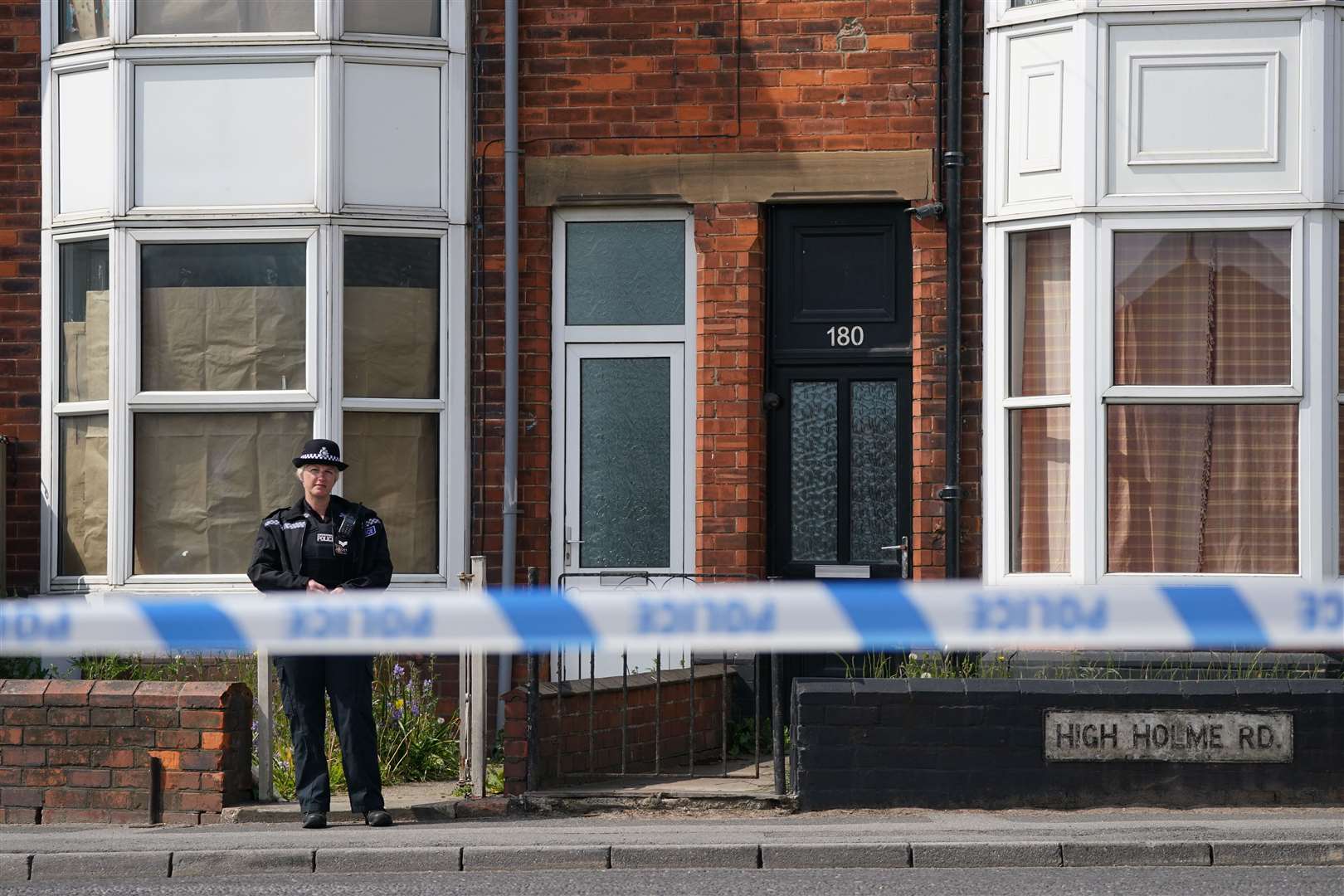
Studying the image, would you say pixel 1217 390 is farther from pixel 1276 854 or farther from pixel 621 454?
pixel 621 454

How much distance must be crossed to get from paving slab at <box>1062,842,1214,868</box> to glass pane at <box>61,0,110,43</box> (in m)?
7.47

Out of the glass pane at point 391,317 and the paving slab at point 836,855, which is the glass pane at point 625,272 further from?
the paving slab at point 836,855

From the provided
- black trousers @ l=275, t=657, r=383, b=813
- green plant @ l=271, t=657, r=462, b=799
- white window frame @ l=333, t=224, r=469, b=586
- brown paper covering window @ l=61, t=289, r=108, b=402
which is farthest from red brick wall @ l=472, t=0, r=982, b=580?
black trousers @ l=275, t=657, r=383, b=813

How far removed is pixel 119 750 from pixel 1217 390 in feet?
20.1

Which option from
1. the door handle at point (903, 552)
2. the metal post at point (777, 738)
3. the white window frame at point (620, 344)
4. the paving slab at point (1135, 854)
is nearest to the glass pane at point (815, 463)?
the door handle at point (903, 552)

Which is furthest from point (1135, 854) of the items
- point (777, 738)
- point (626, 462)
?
point (626, 462)

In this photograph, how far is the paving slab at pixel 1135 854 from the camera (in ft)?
26.6

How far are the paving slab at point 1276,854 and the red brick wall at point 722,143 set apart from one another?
343 cm

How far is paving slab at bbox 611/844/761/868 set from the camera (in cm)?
814

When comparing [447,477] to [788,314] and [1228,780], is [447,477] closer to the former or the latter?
[788,314]

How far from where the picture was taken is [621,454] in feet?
38.8

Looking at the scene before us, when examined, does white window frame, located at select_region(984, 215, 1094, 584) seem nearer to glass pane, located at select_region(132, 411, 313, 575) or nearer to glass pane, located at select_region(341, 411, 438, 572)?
glass pane, located at select_region(341, 411, 438, 572)

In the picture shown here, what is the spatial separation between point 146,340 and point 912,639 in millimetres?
6864

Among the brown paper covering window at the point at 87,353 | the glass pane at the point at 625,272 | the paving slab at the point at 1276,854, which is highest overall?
the glass pane at the point at 625,272
